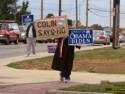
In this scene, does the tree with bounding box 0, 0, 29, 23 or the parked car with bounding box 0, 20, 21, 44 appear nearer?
the parked car with bounding box 0, 20, 21, 44

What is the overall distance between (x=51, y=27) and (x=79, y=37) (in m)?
0.87

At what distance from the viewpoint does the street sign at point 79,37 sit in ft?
51.3

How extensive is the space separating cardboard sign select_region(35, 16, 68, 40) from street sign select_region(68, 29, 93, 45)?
331 millimetres

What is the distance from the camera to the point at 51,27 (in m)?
15.6

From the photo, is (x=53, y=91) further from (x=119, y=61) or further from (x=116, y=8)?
(x=116, y=8)

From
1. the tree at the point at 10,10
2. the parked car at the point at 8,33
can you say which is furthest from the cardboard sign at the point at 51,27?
the tree at the point at 10,10

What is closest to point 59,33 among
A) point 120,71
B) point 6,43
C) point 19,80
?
point 19,80

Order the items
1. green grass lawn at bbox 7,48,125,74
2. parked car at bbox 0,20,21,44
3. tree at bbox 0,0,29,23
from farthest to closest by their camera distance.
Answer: tree at bbox 0,0,29,23
parked car at bbox 0,20,21,44
green grass lawn at bbox 7,48,125,74

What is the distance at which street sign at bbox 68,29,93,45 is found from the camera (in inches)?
616

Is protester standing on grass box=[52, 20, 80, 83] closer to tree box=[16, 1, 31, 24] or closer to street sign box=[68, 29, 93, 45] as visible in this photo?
street sign box=[68, 29, 93, 45]

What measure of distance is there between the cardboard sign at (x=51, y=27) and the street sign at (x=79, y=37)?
331 millimetres

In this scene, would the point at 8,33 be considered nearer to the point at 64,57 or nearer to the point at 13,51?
the point at 13,51

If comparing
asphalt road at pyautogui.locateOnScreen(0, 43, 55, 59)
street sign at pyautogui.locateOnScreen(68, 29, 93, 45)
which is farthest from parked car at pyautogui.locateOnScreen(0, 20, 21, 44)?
street sign at pyautogui.locateOnScreen(68, 29, 93, 45)

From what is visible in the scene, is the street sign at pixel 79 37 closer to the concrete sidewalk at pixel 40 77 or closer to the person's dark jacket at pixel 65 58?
the person's dark jacket at pixel 65 58
